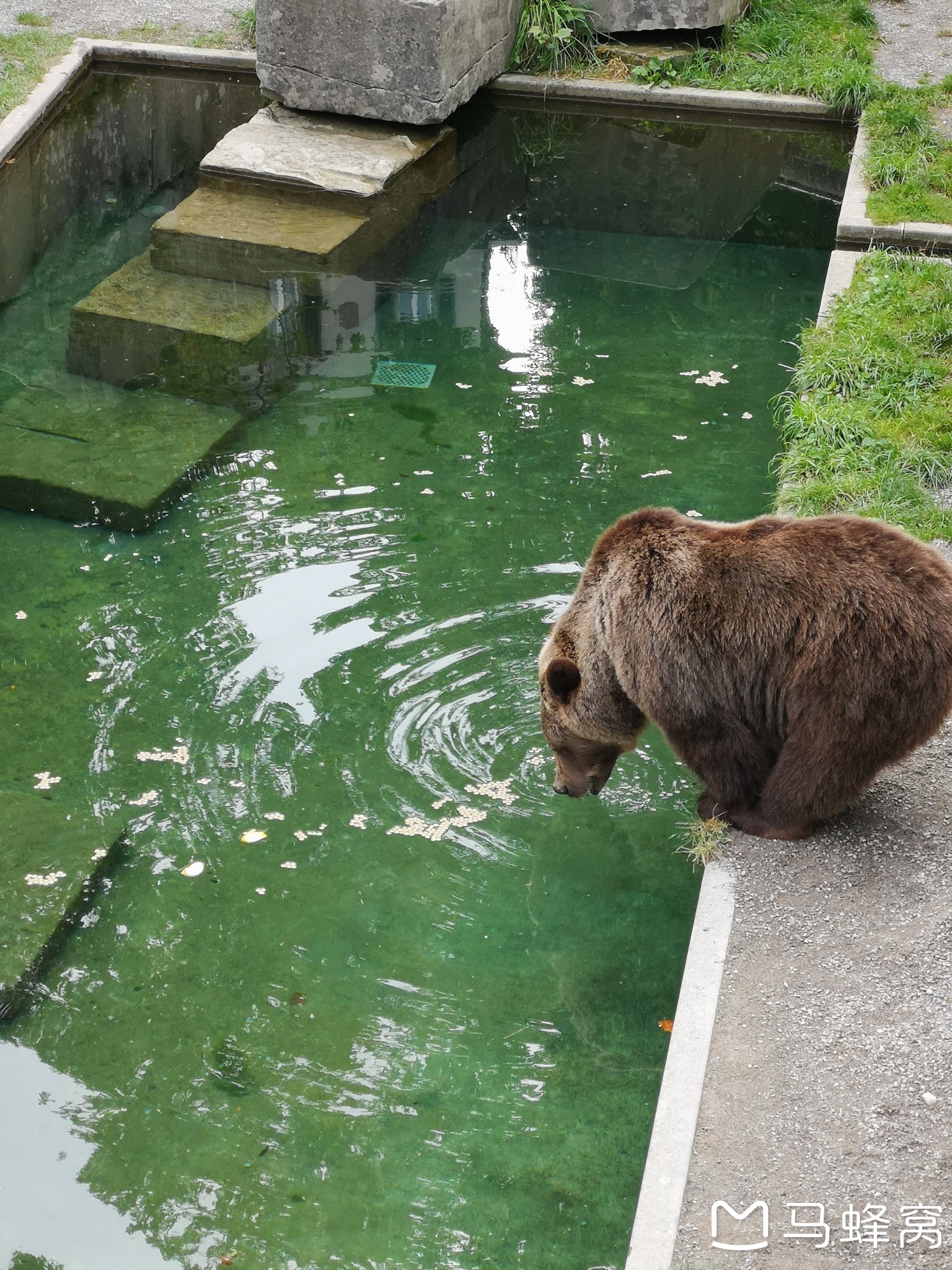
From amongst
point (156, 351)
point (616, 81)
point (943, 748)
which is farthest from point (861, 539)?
point (616, 81)

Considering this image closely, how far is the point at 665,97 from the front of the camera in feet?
44.8

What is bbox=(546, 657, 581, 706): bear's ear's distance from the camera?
16.9 feet

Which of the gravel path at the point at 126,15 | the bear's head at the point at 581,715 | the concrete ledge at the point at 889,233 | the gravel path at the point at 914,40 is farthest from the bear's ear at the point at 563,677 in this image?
the gravel path at the point at 126,15

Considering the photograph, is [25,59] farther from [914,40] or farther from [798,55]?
[914,40]

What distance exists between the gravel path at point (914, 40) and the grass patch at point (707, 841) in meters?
10.3

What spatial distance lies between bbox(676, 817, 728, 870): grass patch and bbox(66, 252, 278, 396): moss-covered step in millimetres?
5096

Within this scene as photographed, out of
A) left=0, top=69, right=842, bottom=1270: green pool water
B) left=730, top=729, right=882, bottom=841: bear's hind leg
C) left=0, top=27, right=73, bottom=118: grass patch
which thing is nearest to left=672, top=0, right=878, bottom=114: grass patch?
left=0, top=69, right=842, bottom=1270: green pool water

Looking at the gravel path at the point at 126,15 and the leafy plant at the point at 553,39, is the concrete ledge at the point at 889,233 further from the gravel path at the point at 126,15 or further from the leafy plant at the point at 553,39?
the gravel path at the point at 126,15

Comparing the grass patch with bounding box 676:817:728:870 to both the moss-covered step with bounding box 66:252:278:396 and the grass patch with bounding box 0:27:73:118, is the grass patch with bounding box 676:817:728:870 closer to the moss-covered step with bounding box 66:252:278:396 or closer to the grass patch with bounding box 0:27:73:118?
the moss-covered step with bounding box 66:252:278:396

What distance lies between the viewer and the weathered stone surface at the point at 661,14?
13.7 metres

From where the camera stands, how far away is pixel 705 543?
5113 mm

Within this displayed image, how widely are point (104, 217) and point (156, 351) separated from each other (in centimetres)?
272

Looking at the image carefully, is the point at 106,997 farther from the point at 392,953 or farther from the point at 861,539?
the point at 861,539

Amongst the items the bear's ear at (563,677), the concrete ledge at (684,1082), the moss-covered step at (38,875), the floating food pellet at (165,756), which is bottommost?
the moss-covered step at (38,875)
